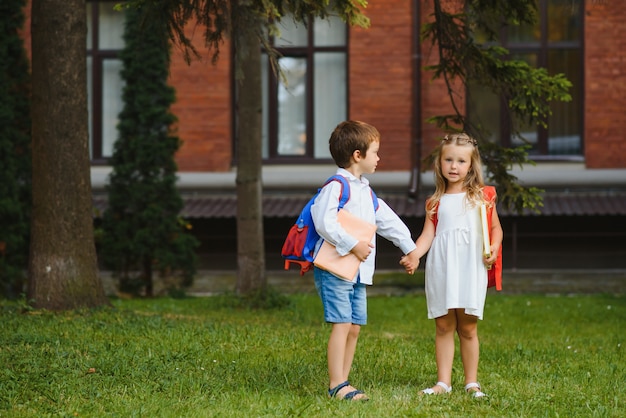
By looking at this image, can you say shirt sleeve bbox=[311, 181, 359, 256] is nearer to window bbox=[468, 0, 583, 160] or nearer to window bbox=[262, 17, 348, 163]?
window bbox=[468, 0, 583, 160]

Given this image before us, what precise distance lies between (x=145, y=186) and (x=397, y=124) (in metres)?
4.49

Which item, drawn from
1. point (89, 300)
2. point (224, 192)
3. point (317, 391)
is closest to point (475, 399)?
point (317, 391)

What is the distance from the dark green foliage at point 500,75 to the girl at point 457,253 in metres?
4.01

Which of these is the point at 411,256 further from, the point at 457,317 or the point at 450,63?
the point at 450,63

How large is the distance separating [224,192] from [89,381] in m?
11.0

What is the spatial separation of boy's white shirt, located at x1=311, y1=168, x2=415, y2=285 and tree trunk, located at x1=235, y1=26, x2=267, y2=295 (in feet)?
20.3

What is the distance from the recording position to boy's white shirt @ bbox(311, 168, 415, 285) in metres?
5.98

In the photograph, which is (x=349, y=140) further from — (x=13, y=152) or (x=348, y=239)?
(x=13, y=152)

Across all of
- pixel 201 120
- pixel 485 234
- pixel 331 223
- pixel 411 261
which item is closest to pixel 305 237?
pixel 331 223

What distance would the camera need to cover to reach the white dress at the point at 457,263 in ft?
20.4

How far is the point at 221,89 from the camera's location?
17.6 metres

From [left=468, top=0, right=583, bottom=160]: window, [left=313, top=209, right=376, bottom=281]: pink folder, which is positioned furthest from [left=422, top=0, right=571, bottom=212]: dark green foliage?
[left=468, top=0, right=583, bottom=160]: window

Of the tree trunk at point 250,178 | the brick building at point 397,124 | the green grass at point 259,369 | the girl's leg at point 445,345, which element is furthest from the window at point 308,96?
the girl's leg at point 445,345

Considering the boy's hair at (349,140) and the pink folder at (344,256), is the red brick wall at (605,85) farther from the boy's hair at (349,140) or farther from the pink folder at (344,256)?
the pink folder at (344,256)
